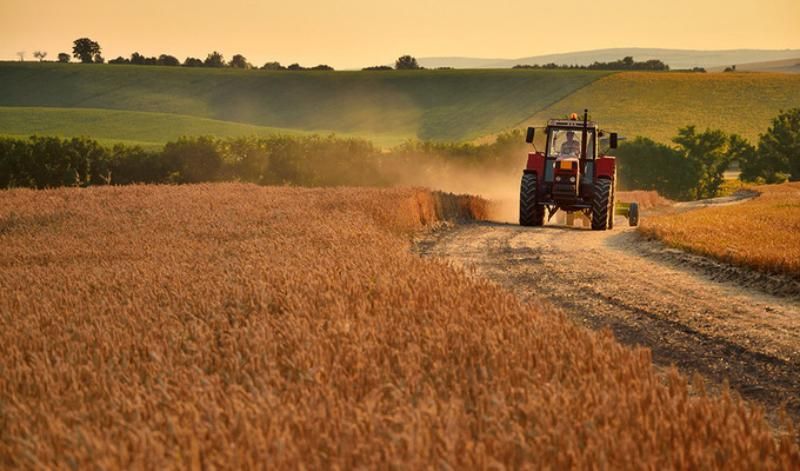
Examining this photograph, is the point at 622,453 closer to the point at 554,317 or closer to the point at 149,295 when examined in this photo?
the point at 554,317

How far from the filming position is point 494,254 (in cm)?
1920

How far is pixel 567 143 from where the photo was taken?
26.2m

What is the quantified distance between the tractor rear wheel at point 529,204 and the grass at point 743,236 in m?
2.96

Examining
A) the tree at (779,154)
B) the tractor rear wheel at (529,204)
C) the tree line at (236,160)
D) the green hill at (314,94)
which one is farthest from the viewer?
the green hill at (314,94)

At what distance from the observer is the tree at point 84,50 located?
468 feet

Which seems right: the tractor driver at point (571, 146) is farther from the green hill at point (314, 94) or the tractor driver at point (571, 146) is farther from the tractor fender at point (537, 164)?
the green hill at point (314, 94)

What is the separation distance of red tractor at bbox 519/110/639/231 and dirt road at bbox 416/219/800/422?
108 inches

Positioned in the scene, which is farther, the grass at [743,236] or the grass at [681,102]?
the grass at [681,102]

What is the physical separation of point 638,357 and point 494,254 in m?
13.4

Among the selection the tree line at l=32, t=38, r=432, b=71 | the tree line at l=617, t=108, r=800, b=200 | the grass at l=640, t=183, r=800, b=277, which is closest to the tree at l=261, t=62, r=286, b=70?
the tree line at l=32, t=38, r=432, b=71

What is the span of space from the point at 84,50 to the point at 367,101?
50.7 m

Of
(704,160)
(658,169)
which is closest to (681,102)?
(704,160)

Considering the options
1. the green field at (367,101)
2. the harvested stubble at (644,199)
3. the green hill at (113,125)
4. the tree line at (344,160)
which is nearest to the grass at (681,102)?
the green field at (367,101)

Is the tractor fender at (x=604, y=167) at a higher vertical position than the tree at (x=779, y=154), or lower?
higher
